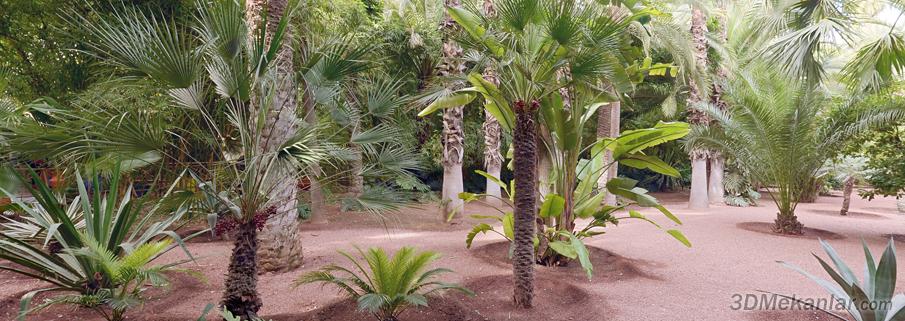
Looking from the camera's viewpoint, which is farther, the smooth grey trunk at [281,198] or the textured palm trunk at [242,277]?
the smooth grey trunk at [281,198]

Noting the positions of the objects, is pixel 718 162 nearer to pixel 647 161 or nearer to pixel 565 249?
pixel 647 161

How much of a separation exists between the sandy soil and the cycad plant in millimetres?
1041

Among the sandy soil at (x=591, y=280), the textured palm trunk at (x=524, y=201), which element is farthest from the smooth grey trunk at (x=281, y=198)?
the textured palm trunk at (x=524, y=201)

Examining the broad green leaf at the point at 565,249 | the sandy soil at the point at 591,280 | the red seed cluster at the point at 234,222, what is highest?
the red seed cluster at the point at 234,222

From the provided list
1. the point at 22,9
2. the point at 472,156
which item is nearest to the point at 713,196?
the point at 472,156

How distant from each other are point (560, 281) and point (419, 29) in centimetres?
937

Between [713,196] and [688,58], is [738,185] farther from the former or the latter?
[688,58]

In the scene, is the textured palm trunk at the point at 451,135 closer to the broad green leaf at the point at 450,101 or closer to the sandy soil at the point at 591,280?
the sandy soil at the point at 591,280

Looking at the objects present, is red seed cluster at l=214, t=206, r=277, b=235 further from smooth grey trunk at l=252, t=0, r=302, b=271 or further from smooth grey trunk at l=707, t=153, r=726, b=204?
smooth grey trunk at l=707, t=153, r=726, b=204

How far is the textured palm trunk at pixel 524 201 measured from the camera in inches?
166

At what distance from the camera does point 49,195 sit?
11.8 feet

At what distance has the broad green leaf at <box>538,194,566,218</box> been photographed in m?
5.16

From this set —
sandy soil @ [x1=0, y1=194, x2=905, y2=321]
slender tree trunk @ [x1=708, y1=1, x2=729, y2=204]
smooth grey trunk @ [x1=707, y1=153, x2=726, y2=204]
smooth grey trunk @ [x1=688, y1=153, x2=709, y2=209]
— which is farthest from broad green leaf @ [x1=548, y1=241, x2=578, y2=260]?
smooth grey trunk @ [x1=707, y1=153, x2=726, y2=204]

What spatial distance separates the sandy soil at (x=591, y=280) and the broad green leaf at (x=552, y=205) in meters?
0.72
